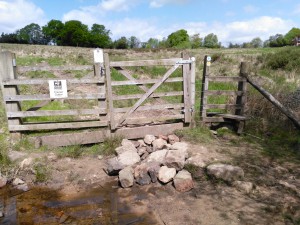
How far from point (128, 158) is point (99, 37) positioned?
8587 cm

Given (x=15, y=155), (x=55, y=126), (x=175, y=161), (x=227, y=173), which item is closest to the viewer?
(x=227, y=173)

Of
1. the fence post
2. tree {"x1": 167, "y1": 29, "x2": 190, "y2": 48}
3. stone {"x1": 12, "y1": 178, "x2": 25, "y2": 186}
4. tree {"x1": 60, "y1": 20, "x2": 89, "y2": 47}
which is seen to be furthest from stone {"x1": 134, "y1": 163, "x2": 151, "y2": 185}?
tree {"x1": 60, "y1": 20, "x2": 89, "y2": 47}

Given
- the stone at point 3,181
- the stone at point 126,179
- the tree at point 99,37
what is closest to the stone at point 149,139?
the stone at point 126,179

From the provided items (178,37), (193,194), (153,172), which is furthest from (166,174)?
(178,37)

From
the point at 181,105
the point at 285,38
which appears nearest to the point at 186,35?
the point at 285,38

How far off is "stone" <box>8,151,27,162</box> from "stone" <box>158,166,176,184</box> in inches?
121

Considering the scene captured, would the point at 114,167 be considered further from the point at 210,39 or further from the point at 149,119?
the point at 210,39

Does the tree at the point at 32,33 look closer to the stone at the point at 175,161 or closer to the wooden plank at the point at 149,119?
the wooden plank at the point at 149,119

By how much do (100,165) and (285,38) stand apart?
8769 cm

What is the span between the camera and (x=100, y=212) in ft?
Result: 14.6

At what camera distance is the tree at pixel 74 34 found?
83.9 meters

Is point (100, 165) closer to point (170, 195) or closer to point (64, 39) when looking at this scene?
point (170, 195)

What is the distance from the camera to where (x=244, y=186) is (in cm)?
493

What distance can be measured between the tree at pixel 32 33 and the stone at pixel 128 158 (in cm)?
9553
